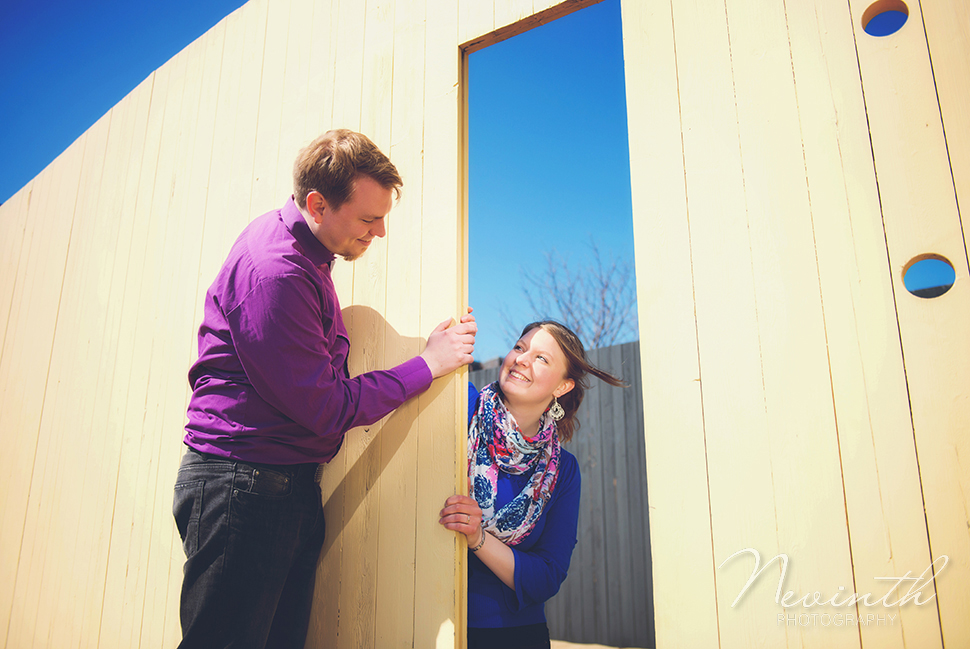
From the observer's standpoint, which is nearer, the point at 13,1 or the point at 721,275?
the point at 721,275

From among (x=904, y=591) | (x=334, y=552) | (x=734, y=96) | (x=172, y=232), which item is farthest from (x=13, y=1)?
(x=904, y=591)

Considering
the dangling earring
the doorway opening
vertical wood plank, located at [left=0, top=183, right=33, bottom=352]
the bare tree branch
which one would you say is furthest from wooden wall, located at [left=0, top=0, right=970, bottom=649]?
the bare tree branch

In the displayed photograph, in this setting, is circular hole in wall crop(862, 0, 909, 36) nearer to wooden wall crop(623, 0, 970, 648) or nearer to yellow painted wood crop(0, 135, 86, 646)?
wooden wall crop(623, 0, 970, 648)

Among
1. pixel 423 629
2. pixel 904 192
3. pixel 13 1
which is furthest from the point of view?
pixel 13 1

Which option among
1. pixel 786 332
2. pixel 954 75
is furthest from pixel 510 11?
pixel 786 332

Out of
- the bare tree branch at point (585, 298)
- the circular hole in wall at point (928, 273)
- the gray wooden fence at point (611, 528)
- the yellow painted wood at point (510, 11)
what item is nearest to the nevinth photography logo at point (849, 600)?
the circular hole in wall at point (928, 273)

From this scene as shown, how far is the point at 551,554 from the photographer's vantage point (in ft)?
6.73

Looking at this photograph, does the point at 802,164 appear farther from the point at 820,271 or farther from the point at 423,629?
the point at 423,629

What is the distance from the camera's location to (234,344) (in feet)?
4.66

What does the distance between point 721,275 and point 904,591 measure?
72 centimetres

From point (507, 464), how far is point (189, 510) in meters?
1.06

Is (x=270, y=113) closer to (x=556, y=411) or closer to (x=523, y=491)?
(x=556, y=411)

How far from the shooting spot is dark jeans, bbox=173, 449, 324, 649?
1.36 m

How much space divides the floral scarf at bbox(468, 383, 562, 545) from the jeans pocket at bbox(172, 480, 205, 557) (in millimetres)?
932
